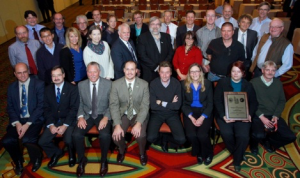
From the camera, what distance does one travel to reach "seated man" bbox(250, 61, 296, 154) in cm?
299

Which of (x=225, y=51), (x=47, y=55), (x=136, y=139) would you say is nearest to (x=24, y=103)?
(x=47, y=55)

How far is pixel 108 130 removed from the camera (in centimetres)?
296

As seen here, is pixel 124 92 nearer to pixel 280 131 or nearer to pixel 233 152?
pixel 233 152

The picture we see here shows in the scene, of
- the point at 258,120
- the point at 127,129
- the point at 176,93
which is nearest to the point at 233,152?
the point at 258,120

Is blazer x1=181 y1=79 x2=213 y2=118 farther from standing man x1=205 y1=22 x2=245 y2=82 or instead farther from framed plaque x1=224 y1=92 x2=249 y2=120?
standing man x1=205 y1=22 x2=245 y2=82

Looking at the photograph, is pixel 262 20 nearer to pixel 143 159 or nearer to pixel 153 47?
pixel 153 47

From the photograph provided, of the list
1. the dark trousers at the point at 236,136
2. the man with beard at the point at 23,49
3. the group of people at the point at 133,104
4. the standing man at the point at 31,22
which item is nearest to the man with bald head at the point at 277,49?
the group of people at the point at 133,104

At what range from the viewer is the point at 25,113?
3080 mm

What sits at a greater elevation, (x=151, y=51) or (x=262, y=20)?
(x=262, y=20)

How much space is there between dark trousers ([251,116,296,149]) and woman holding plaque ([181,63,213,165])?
60 centimetres

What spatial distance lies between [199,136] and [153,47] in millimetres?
1626

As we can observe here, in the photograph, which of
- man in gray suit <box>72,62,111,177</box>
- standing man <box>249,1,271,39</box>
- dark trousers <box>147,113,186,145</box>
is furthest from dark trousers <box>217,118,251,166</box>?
standing man <box>249,1,271,39</box>

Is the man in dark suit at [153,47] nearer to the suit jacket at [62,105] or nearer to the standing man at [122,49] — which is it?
the standing man at [122,49]

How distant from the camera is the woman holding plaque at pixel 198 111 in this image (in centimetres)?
295
